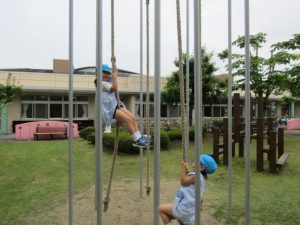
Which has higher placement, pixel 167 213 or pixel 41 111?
pixel 41 111

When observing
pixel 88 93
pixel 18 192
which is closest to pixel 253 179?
pixel 18 192

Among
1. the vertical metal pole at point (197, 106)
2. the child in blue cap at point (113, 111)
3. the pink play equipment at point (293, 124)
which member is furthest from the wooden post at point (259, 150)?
the pink play equipment at point (293, 124)

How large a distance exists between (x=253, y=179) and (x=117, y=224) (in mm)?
4027

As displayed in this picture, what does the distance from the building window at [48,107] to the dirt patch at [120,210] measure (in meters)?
15.9

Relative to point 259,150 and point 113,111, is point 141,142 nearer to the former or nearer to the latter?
point 113,111

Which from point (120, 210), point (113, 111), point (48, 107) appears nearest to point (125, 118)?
point (113, 111)

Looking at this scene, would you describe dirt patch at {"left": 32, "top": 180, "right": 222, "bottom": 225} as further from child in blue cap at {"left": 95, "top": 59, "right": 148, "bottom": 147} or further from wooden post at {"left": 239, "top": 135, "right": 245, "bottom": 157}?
wooden post at {"left": 239, "top": 135, "right": 245, "bottom": 157}

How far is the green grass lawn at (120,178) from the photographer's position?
5039 millimetres

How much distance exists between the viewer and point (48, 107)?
21250mm

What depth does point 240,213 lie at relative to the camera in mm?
4988

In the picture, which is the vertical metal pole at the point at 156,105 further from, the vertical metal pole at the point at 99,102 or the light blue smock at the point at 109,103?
the light blue smock at the point at 109,103

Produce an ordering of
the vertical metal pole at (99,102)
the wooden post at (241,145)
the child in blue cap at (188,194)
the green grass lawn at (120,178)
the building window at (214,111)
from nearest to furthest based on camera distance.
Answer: the vertical metal pole at (99,102) < the child in blue cap at (188,194) < the green grass lawn at (120,178) < the wooden post at (241,145) < the building window at (214,111)

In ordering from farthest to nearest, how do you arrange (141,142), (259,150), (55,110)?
(55,110) → (259,150) → (141,142)

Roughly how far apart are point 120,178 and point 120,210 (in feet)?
8.21
